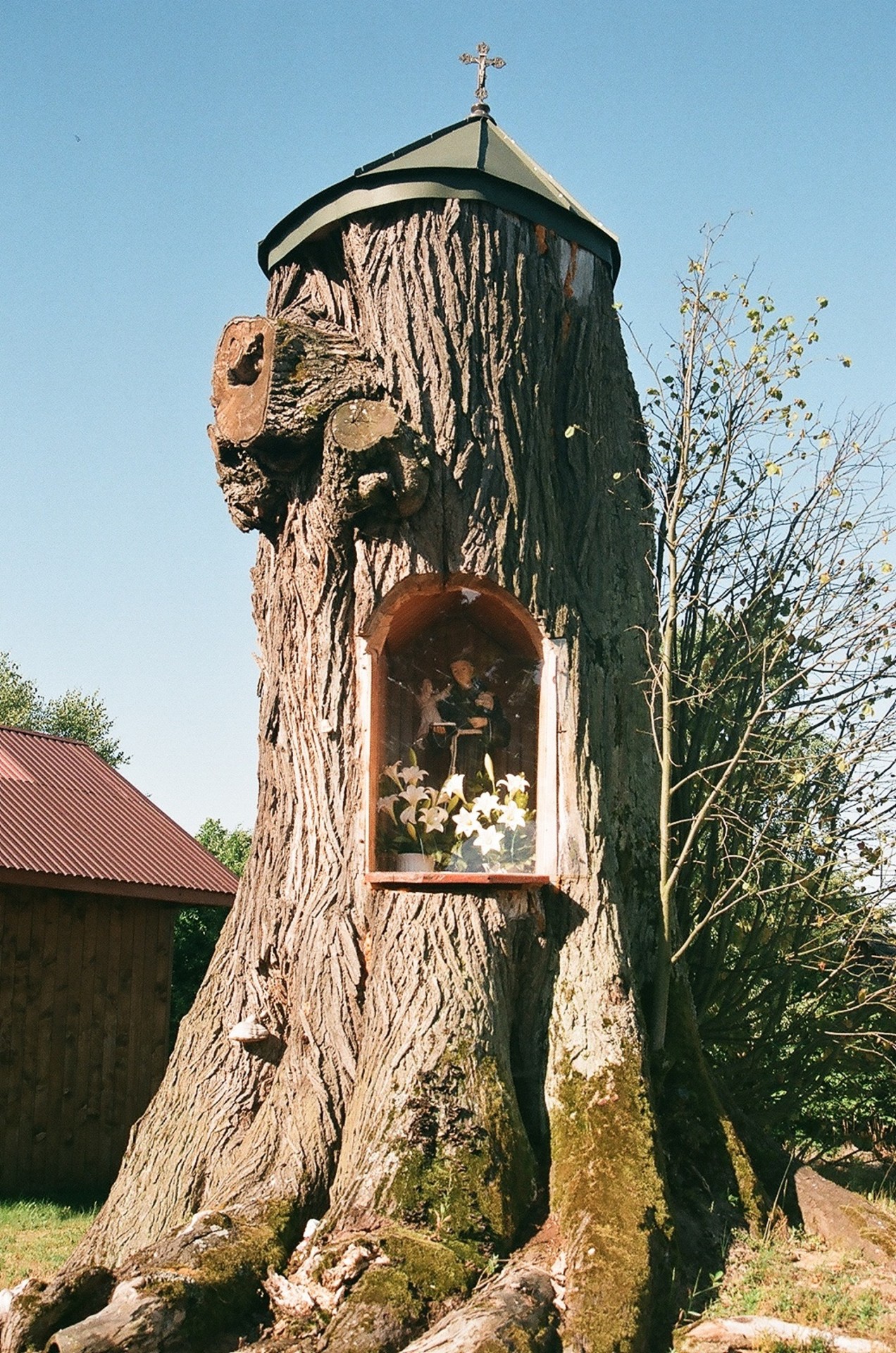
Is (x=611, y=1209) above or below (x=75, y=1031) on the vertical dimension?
below

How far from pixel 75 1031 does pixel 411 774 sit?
4960mm

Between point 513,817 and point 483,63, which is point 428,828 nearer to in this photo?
point 513,817

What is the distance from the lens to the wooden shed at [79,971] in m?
9.63

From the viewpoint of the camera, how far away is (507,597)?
Result: 6227 mm

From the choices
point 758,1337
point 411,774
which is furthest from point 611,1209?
point 411,774

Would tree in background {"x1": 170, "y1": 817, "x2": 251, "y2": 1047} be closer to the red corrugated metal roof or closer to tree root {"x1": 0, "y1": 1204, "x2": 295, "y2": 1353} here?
the red corrugated metal roof

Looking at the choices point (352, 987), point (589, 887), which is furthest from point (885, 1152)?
point (352, 987)

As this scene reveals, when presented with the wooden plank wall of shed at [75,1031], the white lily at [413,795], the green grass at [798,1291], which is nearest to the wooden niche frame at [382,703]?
the white lily at [413,795]

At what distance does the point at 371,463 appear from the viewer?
5.93 m

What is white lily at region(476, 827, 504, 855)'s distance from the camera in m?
6.66

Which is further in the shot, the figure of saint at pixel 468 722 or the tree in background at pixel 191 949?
the tree in background at pixel 191 949

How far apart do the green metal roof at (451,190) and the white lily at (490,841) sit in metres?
3.23

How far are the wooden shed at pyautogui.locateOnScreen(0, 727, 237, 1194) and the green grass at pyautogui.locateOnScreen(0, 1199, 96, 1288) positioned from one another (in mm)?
842

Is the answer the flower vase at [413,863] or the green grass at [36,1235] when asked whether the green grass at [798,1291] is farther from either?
the green grass at [36,1235]
